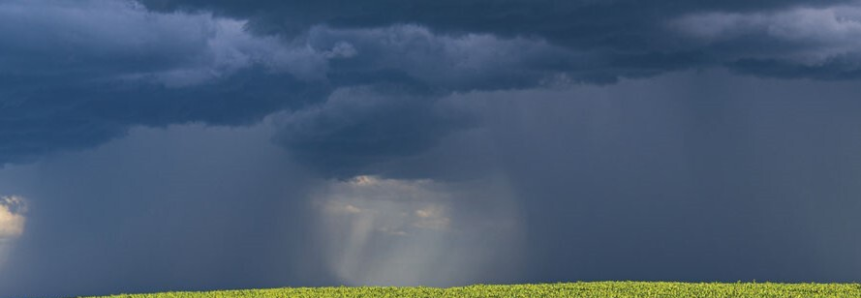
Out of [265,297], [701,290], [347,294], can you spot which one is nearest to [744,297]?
[701,290]

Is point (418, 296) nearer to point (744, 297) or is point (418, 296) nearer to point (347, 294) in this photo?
point (347, 294)

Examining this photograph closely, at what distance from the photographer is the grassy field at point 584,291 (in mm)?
29562

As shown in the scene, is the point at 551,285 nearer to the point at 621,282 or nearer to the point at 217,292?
the point at 621,282

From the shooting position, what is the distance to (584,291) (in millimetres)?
30359

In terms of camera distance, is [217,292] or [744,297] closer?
[744,297]

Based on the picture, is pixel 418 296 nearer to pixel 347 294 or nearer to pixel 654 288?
pixel 347 294

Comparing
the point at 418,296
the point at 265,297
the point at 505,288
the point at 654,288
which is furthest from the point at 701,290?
the point at 265,297

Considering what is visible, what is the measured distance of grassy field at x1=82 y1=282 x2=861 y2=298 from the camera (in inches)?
1164

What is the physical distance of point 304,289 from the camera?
31.6 metres

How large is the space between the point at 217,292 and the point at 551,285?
1090 centimetres

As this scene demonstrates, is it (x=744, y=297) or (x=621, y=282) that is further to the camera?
(x=621, y=282)

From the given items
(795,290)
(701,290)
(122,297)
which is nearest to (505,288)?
(701,290)

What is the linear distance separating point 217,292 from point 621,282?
13300mm

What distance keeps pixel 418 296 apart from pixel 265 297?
4.87m
